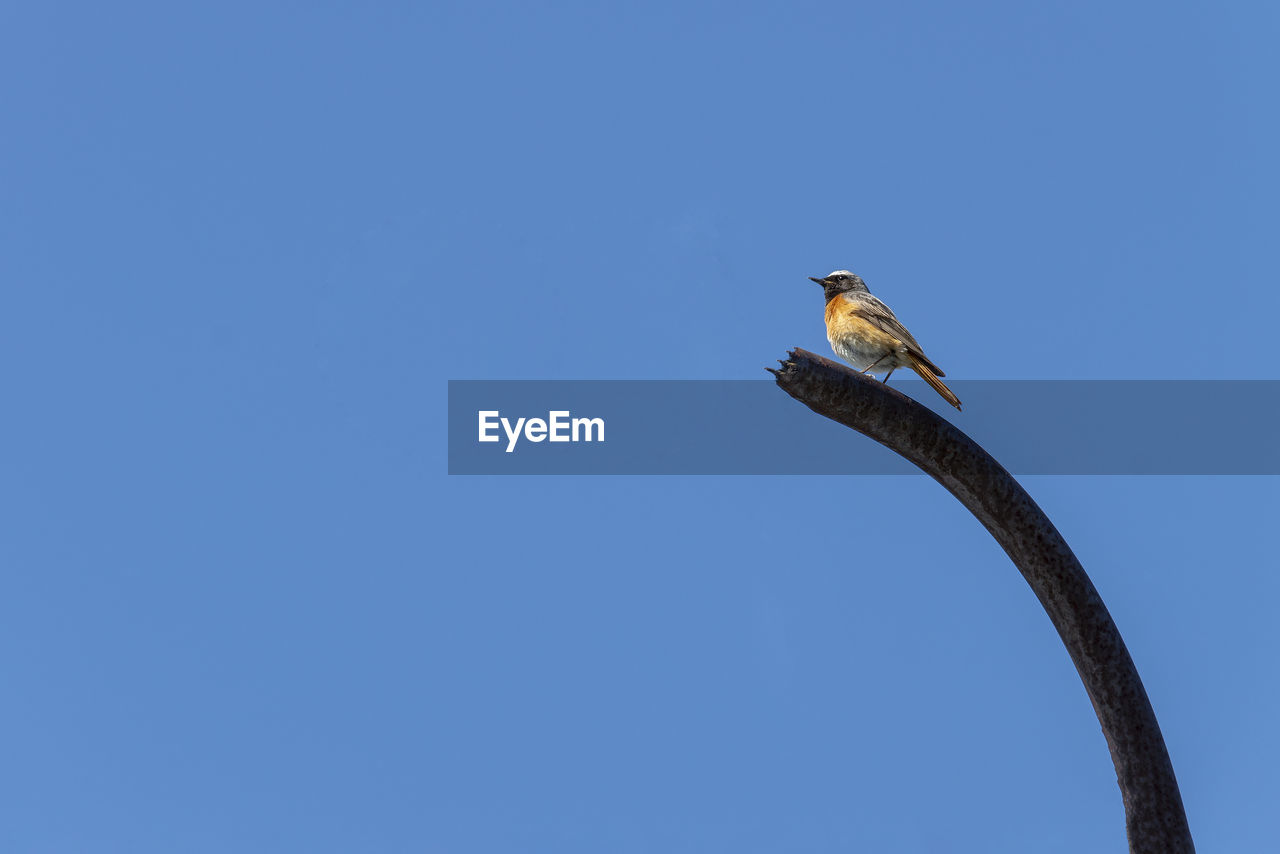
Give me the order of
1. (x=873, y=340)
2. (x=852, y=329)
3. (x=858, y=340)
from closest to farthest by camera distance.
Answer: (x=873, y=340), (x=858, y=340), (x=852, y=329)

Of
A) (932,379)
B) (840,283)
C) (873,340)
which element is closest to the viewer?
(932,379)

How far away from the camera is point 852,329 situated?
12.8 metres

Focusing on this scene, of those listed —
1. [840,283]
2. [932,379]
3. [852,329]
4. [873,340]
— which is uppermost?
[840,283]

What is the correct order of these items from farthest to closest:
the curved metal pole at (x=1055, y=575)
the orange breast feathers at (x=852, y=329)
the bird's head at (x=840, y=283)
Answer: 1. the bird's head at (x=840, y=283)
2. the orange breast feathers at (x=852, y=329)
3. the curved metal pole at (x=1055, y=575)

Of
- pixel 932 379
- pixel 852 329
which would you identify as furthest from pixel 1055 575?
pixel 852 329

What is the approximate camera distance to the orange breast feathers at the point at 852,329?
1214 centimetres

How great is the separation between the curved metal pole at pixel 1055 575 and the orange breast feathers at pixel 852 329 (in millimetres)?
3313

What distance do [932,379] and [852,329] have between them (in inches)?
69.7

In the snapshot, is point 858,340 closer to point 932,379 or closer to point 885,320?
point 885,320

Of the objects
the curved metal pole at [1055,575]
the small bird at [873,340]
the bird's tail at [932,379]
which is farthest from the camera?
the small bird at [873,340]

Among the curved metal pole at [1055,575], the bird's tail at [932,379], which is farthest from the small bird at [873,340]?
the curved metal pole at [1055,575]

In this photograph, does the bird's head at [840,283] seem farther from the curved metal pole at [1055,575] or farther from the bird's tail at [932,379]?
the curved metal pole at [1055,575]

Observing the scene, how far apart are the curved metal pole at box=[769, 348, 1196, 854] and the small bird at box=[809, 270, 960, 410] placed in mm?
2184

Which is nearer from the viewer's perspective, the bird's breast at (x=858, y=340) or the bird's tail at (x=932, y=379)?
the bird's tail at (x=932, y=379)
